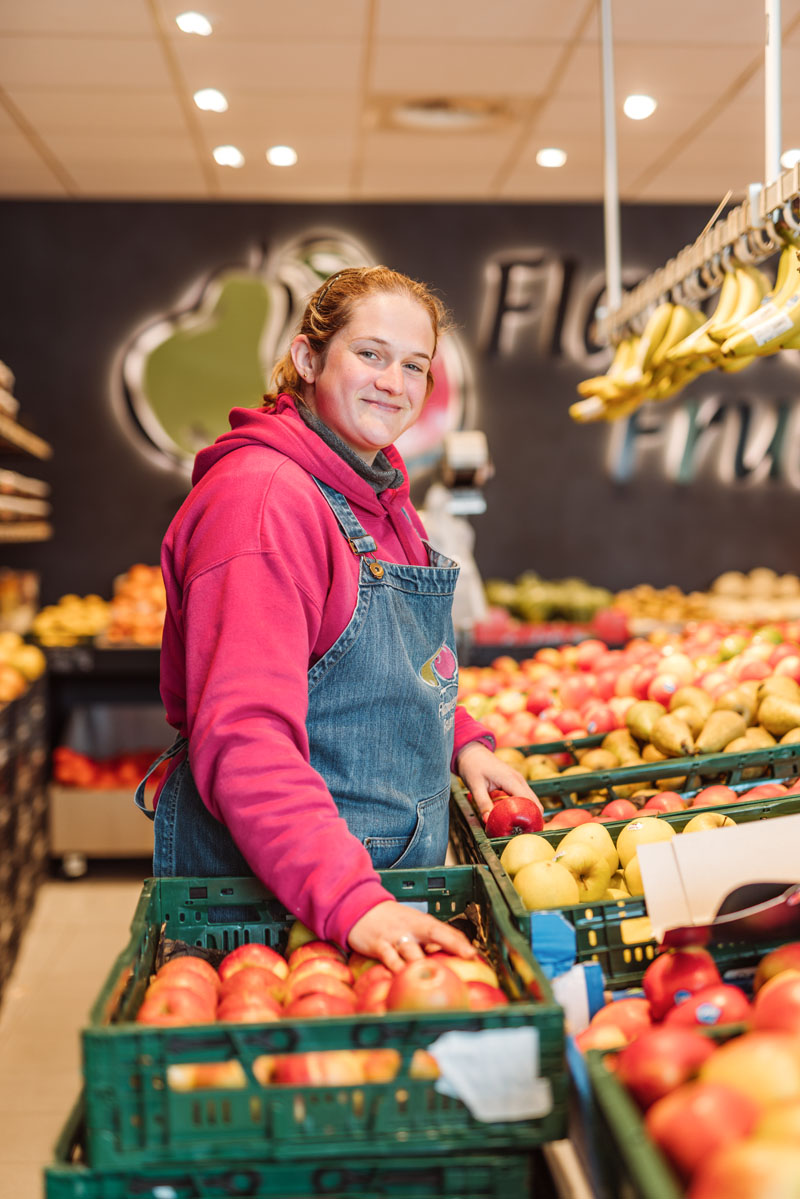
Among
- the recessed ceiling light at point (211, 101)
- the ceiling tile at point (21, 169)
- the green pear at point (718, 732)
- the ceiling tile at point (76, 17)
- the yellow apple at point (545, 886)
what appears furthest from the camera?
the ceiling tile at point (21, 169)

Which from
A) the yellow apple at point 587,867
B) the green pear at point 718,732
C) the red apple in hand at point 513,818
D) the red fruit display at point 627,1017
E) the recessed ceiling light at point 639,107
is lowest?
the red fruit display at point 627,1017

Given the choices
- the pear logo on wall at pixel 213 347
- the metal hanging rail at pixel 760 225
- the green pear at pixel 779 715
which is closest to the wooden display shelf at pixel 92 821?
the pear logo on wall at pixel 213 347

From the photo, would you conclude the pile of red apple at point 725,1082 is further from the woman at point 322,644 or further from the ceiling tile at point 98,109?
the ceiling tile at point 98,109

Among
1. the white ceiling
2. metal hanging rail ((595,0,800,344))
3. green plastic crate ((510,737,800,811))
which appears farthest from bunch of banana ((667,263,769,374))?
the white ceiling

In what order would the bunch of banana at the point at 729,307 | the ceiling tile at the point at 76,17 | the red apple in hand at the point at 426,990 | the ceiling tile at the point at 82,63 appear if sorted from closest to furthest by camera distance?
the red apple in hand at the point at 426,990, the bunch of banana at the point at 729,307, the ceiling tile at the point at 76,17, the ceiling tile at the point at 82,63

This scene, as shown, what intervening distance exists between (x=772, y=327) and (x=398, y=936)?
1437 millimetres

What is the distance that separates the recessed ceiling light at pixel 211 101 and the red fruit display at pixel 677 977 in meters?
3.84

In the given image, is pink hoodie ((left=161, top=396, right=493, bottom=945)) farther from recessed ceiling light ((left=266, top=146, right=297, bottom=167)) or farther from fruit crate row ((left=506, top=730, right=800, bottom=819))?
recessed ceiling light ((left=266, top=146, right=297, bottom=167))

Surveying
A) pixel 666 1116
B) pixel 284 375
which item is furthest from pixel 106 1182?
pixel 284 375

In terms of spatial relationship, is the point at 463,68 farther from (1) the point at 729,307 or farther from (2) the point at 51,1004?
(2) the point at 51,1004

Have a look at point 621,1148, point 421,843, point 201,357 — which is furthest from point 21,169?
point 621,1148

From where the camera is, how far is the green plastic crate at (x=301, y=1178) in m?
0.97

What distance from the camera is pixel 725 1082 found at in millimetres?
854

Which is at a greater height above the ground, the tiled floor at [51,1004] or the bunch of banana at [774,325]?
the bunch of banana at [774,325]
